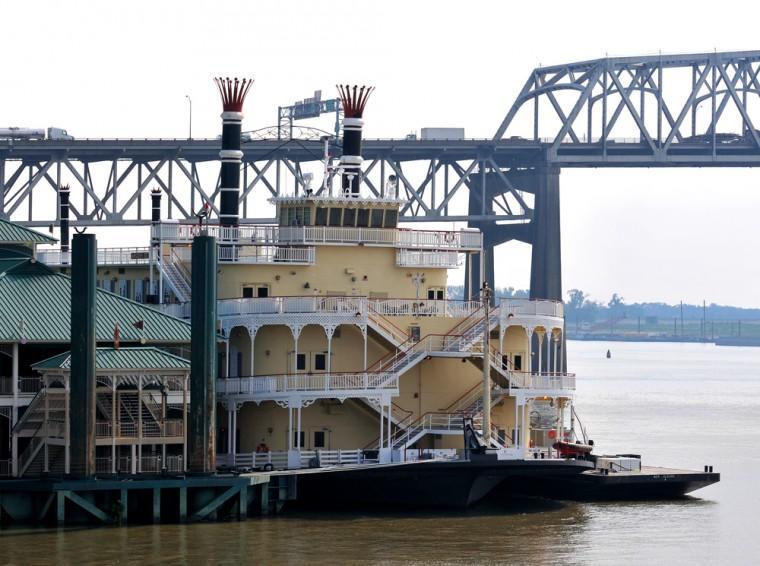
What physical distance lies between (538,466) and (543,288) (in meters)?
91.9

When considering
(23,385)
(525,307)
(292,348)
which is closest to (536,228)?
(525,307)

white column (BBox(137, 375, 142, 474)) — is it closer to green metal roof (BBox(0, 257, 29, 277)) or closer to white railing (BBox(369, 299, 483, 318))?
green metal roof (BBox(0, 257, 29, 277))

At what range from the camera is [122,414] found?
58.0 metres

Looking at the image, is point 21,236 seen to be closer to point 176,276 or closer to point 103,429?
point 176,276

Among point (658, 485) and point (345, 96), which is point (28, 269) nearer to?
point (345, 96)

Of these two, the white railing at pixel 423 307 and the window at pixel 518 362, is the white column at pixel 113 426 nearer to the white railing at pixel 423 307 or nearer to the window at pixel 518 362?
the white railing at pixel 423 307

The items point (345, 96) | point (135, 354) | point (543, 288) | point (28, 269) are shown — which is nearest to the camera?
point (135, 354)

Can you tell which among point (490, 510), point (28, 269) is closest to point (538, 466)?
point (490, 510)

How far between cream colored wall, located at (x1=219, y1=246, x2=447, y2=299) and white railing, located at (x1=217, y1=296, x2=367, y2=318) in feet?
6.87

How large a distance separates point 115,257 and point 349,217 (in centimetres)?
885

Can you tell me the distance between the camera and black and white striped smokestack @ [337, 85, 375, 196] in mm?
66438

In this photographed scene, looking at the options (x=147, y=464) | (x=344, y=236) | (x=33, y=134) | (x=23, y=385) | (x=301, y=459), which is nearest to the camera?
(x=147, y=464)

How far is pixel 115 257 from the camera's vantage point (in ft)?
224

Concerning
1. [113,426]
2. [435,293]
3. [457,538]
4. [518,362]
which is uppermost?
[435,293]
